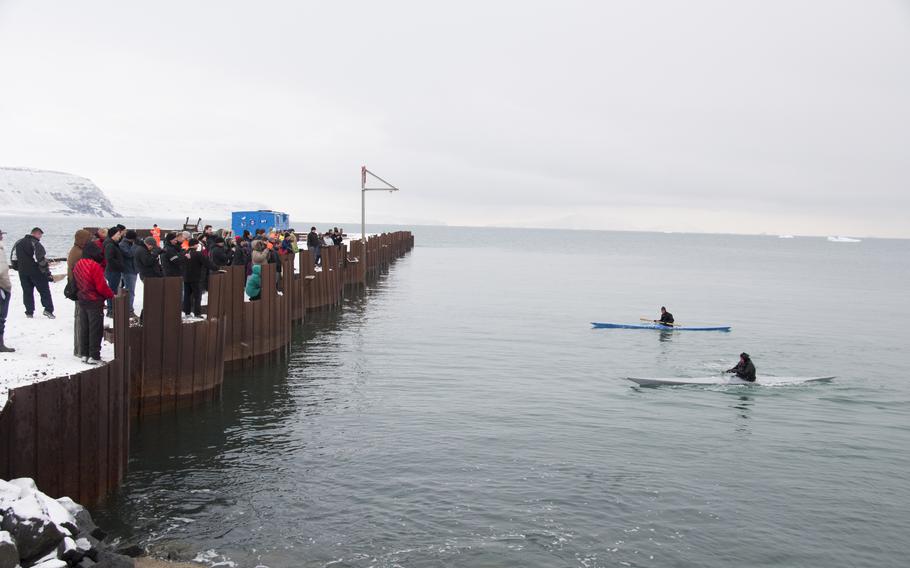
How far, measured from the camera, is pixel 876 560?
11.0 metres

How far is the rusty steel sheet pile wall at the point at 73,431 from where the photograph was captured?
30.2 ft

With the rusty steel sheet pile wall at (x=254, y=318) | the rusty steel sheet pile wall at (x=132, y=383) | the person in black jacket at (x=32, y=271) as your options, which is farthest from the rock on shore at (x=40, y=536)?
the rusty steel sheet pile wall at (x=254, y=318)

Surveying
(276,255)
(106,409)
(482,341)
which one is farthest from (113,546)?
(482,341)

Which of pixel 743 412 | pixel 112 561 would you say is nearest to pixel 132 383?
pixel 112 561

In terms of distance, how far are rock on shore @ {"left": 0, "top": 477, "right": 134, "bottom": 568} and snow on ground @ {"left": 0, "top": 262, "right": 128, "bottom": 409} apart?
168cm

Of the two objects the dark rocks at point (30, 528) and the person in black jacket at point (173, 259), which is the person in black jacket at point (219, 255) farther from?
the dark rocks at point (30, 528)

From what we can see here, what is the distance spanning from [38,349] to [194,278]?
6284 mm

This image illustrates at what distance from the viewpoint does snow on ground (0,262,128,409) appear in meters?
10.7

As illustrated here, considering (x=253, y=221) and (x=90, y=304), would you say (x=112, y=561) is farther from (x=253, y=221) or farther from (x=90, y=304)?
(x=253, y=221)

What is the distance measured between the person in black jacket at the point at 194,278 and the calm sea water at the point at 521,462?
2277 mm

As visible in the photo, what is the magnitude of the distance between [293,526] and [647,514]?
525 cm

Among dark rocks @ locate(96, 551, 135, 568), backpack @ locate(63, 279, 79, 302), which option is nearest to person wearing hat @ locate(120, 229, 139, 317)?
backpack @ locate(63, 279, 79, 302)

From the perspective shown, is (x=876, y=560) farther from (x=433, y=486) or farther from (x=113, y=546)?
(x=113, y=546)

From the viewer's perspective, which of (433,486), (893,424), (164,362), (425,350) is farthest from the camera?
(425,350)
